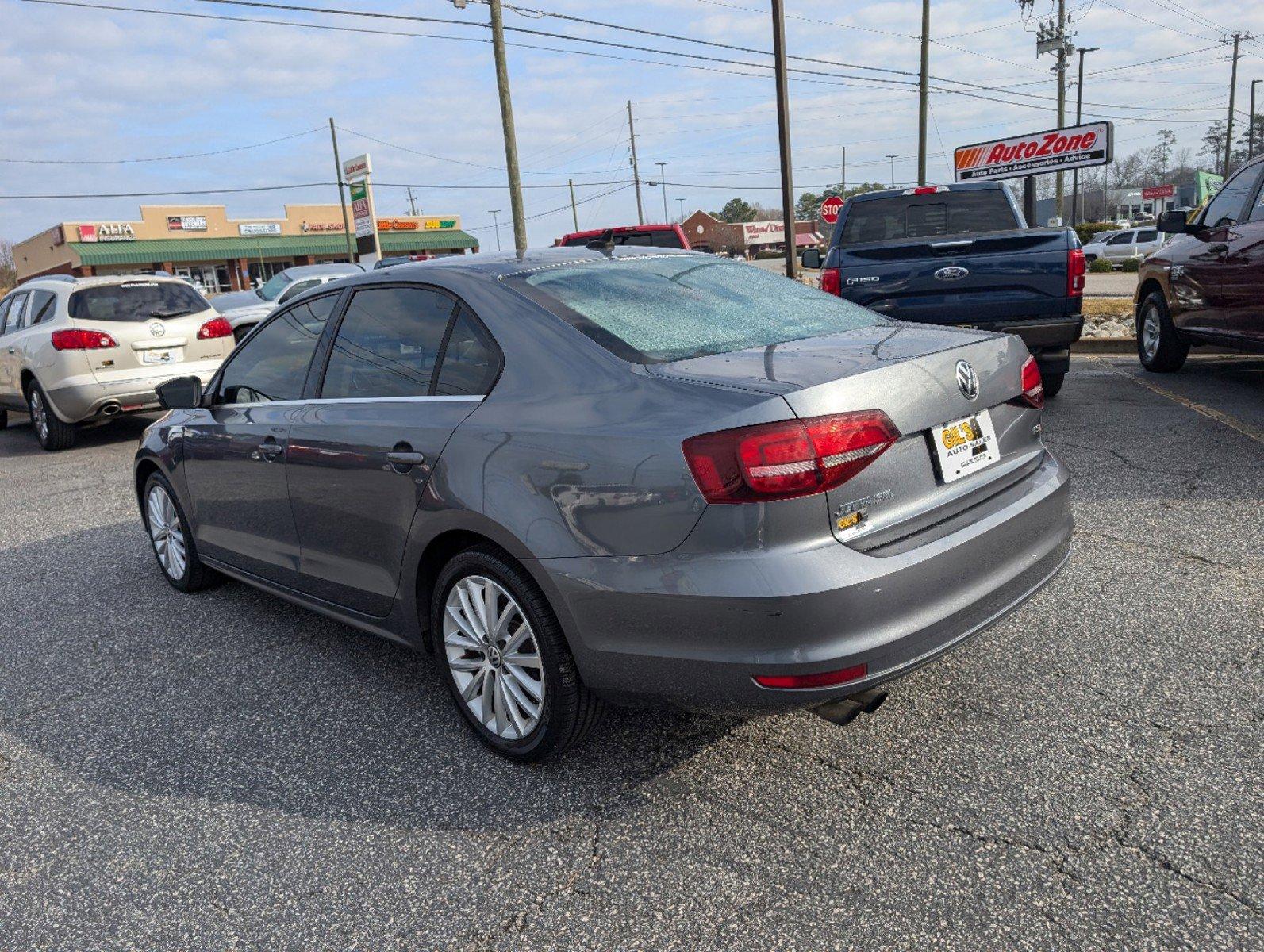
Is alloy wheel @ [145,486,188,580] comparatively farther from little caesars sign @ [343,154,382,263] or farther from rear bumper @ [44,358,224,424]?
little caesars sign @ [343,154,382,263]

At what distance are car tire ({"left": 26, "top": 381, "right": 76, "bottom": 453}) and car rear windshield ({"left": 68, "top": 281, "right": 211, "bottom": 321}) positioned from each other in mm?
1017

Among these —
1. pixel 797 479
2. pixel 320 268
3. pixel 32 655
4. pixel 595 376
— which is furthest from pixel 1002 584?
pixel 320 268

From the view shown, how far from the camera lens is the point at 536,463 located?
2861 mm

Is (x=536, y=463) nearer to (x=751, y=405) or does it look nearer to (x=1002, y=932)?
(x=751, y=405)

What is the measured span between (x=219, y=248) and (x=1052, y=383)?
57587 mm

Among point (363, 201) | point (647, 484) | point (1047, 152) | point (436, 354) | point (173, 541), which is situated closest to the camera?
point (647, 484)

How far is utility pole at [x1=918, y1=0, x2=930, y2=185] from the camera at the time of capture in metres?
31.2

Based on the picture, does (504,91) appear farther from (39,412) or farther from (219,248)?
(219,248)

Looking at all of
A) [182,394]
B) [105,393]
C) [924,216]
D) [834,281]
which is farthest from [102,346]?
[924,216]

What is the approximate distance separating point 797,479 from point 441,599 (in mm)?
1369

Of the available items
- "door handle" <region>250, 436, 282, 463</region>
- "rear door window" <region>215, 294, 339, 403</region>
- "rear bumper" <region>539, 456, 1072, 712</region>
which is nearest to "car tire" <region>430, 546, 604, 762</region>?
"rear bumper" <region>539, 456, 1072, 712</region>

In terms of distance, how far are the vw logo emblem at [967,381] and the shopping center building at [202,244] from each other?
187ft

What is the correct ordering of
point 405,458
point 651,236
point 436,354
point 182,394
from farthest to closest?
1. point 651,236
2. point 182,394
3. point 436,354
4. point 405,458

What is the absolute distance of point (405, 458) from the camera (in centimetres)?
330
